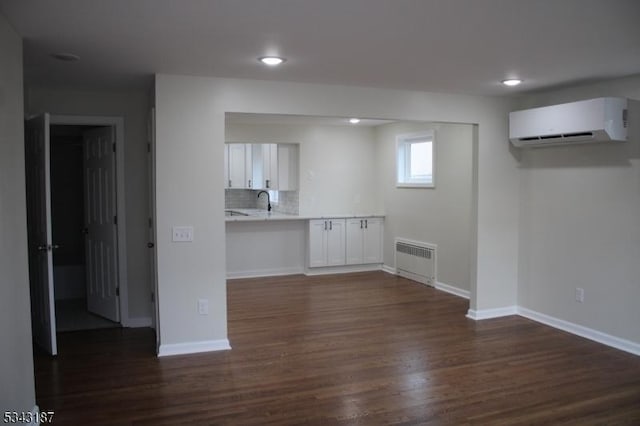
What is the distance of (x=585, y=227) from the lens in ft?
15.4

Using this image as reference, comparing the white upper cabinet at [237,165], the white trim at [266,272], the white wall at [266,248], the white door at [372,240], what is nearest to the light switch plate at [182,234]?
the white wall at [266,248]

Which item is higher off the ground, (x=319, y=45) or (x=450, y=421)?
(x=319, y=45)

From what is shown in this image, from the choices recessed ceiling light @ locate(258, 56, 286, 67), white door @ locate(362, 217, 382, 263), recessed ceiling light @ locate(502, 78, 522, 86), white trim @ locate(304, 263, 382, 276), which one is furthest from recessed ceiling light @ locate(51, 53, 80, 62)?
white door @ locate(362, 217, 382, 263)

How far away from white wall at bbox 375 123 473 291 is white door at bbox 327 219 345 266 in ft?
2.68

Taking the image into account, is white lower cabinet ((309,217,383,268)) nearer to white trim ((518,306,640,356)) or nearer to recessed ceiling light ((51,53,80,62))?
white trim ((518,306,640,356))

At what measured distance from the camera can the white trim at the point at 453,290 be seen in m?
6.28

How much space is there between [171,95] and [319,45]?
1.52 metres

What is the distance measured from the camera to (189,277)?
4281 mm

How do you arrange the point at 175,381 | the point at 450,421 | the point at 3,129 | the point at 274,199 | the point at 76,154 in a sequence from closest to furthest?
the point at 3,129, the point at 450,421, the point at 175,381, the point at 76,154, the point at 274,199

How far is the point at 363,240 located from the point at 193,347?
13.6 ft

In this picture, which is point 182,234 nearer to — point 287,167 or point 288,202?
point 287,167

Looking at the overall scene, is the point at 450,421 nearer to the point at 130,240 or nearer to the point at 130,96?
the point at 130,240

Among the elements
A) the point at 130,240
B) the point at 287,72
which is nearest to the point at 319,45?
the point at 287,72

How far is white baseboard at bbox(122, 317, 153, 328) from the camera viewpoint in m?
5.17
